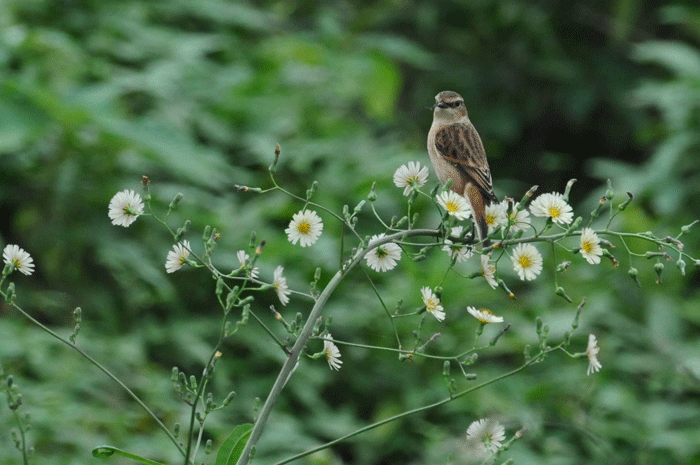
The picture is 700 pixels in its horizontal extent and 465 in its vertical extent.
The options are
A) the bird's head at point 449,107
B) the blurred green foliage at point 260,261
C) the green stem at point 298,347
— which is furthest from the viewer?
the blurred green foliage at point 260,261

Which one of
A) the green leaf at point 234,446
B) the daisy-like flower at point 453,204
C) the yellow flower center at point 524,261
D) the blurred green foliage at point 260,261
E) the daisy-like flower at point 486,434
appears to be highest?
the daisy-like flower at point 453,204

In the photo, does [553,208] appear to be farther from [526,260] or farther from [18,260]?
[18,260]

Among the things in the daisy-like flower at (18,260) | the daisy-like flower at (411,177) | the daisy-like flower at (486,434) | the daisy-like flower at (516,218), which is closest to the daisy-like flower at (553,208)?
the daisy-like flower at (516,218)

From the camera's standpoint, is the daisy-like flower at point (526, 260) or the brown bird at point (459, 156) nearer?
the daisy-like flower at point (526, 260)

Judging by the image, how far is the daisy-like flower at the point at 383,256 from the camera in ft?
3.51

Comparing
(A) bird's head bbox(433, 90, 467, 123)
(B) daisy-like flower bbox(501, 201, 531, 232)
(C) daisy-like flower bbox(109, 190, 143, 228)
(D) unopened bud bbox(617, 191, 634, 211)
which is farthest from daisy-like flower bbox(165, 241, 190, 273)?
(A) bird's head bbox(433, 90, 467, 123)

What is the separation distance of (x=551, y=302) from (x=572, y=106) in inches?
99.5

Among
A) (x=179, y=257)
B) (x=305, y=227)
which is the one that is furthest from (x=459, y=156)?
(x=179, y=257)

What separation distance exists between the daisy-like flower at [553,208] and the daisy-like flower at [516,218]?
31mm

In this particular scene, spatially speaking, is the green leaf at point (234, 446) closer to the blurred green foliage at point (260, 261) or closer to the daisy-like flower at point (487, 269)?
the daisy-like flower at point (487, 269)

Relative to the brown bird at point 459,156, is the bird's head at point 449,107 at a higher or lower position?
higher

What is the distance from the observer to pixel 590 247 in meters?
1.03

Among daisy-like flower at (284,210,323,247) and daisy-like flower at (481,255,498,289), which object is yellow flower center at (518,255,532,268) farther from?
daisy-like flower at (284,210,323,247)

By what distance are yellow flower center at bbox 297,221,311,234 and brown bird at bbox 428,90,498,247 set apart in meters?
0.59
